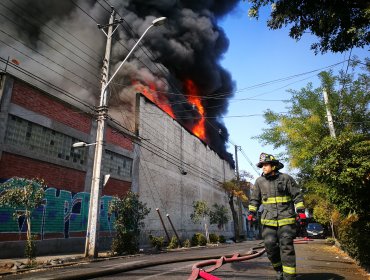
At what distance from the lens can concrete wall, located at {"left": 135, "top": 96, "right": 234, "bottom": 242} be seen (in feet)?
74.5

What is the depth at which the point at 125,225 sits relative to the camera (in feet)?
45.5

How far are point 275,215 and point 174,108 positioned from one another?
2849 cm

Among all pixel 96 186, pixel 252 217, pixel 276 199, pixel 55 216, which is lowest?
pixel 252 217

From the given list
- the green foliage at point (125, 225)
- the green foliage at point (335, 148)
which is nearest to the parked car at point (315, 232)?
the green foliage at point (335, 148)

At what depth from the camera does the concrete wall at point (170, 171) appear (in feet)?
74.5

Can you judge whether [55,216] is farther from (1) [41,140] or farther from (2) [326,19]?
(2) [326,19]

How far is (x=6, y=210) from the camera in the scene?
38.9 ft

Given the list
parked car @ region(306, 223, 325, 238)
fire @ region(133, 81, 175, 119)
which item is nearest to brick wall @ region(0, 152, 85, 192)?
fire @ region(133, 81, 175, 119)

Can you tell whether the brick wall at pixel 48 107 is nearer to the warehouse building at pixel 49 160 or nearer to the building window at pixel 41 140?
the warehouse building at pixel 49 160

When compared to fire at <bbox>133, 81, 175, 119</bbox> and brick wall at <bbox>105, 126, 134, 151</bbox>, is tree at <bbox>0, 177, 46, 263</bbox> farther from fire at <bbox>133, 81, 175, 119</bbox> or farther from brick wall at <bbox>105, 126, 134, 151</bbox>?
fire at <bbox>133, 81, 175, 119</bbox>

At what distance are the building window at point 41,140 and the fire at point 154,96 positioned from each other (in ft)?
42.1

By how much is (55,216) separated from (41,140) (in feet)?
11.7

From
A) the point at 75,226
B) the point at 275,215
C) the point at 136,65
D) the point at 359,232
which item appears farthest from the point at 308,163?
the point at 136,65

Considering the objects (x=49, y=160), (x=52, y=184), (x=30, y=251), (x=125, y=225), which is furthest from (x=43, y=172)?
(x=30, y=251)
